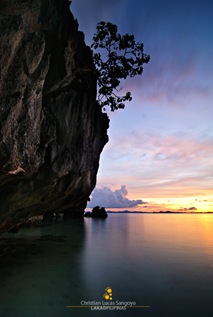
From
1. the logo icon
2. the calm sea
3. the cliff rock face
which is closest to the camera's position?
the cliff rock face

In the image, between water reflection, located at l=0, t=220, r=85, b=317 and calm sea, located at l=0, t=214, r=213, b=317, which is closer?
water reflection, located at l=0, t=220, r=85, b=317

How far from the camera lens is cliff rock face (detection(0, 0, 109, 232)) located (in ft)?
28.4

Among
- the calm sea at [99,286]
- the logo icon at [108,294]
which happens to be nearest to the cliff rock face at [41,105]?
the calm sea at [99,286]

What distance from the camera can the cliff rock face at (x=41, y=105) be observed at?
8.66 meters

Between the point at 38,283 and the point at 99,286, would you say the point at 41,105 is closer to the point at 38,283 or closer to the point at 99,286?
the point at 38,283

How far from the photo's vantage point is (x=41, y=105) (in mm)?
11602

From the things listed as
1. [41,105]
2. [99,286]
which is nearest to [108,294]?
[99,286]

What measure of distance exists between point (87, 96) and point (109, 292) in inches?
576

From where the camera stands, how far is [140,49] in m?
17.4

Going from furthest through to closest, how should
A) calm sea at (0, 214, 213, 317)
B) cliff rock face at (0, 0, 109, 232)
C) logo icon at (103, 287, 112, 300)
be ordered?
logo icon at (103, 287, 112, 300) < calm sea at (0, 214, 213, 317) < cliff rock face at (0, 0, 109, 232)

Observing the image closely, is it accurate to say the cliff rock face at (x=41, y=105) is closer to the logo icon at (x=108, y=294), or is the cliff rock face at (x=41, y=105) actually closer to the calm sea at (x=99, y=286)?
the calm sea at (x=99, y=286)

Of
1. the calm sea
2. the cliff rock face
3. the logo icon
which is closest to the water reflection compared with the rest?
Result: the calm sea

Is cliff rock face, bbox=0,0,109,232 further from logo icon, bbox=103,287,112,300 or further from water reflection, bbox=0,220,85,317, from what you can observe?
logo icon, bbox=103,287,112,300

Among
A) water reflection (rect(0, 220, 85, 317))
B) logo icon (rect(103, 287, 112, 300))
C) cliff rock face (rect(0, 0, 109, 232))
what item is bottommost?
logo icon (rect(103, 287, 112, 300))
